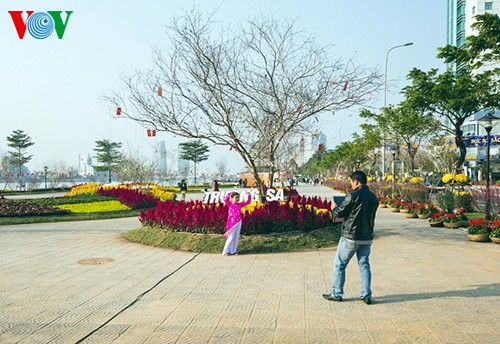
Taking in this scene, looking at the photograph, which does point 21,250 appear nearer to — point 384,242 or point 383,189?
point 384,242

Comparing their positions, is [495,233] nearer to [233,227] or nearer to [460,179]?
[233,227]

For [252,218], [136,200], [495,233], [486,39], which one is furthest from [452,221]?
[136,200]

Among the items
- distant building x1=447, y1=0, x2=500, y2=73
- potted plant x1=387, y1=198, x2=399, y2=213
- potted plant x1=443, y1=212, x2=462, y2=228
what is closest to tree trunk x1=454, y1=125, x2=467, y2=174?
potted plant x1=387, y1=198, x2=399, y2=213

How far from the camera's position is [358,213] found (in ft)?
21.7

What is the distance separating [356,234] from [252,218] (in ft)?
17.3

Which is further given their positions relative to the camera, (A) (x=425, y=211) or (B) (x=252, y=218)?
(A) (x=425, y=211)

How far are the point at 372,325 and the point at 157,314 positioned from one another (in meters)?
2.46

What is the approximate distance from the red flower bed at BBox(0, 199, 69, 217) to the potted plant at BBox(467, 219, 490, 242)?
53.7 feet

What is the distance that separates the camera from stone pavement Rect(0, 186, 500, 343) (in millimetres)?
5316

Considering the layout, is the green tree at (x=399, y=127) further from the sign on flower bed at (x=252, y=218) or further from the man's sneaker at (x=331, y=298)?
the man's sneaker at (x=331, y=298)

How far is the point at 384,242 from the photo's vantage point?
1262 centimetres

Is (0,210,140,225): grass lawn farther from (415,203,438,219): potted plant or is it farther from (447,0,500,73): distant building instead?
(447,0,500,73): distant building

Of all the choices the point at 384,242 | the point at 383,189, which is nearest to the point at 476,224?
the point at 384,242

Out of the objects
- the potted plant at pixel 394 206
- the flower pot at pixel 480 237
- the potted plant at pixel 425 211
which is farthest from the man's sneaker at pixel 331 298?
the potted plant at pixel 394 206
